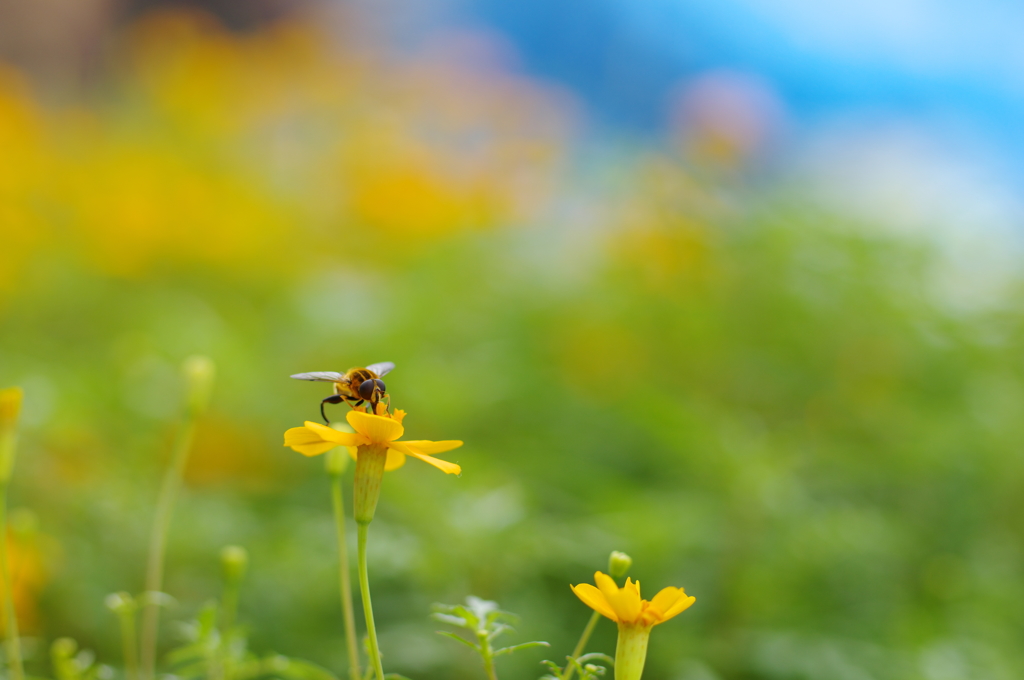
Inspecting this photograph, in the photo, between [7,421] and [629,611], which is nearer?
[629,611]

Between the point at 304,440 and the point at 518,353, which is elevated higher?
the point at 518,353

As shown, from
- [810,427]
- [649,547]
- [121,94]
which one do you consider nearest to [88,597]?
[649,547]

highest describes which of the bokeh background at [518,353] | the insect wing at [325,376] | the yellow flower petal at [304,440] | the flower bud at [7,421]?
the bokeh background at [518,353]

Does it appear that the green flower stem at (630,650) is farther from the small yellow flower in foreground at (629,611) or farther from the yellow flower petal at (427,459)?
the yellow flower petal at (427,459)

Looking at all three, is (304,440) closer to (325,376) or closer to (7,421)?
(325,376)

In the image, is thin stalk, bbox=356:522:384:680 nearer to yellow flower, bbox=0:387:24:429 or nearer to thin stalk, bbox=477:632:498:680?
thin stalk, bbox=477:632:498:680

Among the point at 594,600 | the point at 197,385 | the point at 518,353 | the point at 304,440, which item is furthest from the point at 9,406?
the point at 518,353

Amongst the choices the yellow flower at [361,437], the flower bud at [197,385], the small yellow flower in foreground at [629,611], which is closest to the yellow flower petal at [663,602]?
the small yellow flower in foreground at [629,611]

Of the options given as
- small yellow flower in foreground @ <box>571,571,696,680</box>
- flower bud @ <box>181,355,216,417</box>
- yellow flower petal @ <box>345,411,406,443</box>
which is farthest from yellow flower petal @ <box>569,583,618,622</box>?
flower bud @ <box>181,355,216,417</box>

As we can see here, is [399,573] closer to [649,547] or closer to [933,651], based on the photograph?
[649,547]
